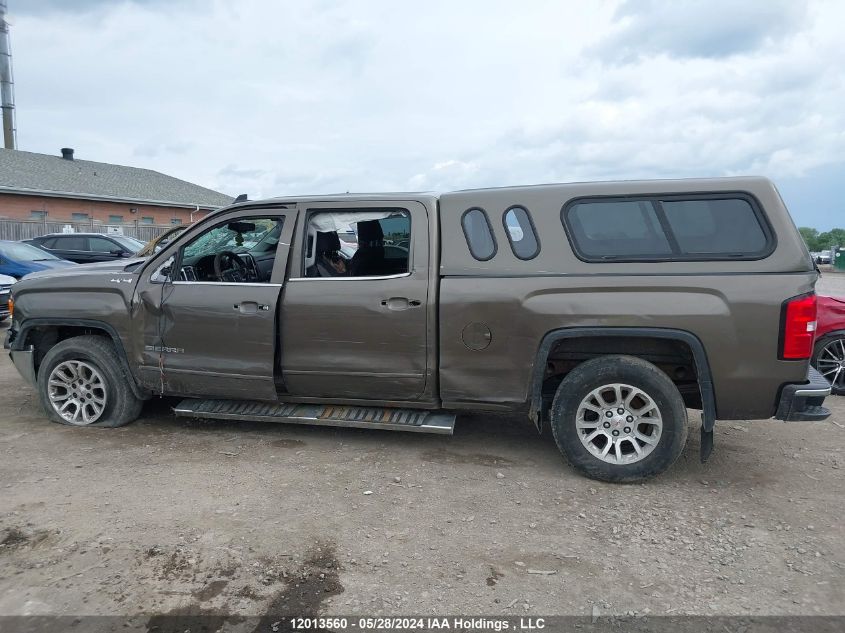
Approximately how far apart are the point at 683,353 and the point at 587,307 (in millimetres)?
715

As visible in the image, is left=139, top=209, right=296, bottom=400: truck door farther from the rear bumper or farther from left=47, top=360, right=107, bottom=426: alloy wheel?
the rear bumper

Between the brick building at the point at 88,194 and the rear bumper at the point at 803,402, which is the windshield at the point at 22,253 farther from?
the rear bumper at the point at 803,402

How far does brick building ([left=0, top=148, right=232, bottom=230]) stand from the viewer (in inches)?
938

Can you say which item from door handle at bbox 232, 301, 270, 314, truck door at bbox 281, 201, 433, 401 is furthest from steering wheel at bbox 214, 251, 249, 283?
truck door at bbox 281, 201, 433, 401

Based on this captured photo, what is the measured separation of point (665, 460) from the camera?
3.87m

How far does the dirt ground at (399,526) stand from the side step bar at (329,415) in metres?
0.25

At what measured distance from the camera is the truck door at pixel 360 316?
4.23 m

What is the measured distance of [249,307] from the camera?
14.7 ft

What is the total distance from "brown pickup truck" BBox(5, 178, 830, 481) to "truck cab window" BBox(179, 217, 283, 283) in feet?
0.08

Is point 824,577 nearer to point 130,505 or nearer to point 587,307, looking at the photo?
point 587,307

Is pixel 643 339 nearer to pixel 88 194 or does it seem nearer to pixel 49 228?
pixel 49 228

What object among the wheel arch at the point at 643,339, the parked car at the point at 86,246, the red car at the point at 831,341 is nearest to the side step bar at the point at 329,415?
the wheel arch at the point at 643,339

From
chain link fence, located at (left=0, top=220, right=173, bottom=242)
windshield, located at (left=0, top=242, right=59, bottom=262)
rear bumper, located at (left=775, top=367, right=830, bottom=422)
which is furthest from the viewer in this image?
chain link fence, located at (left=0, top=220, right=173, bottom=242)

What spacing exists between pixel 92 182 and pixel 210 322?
2679 cm
